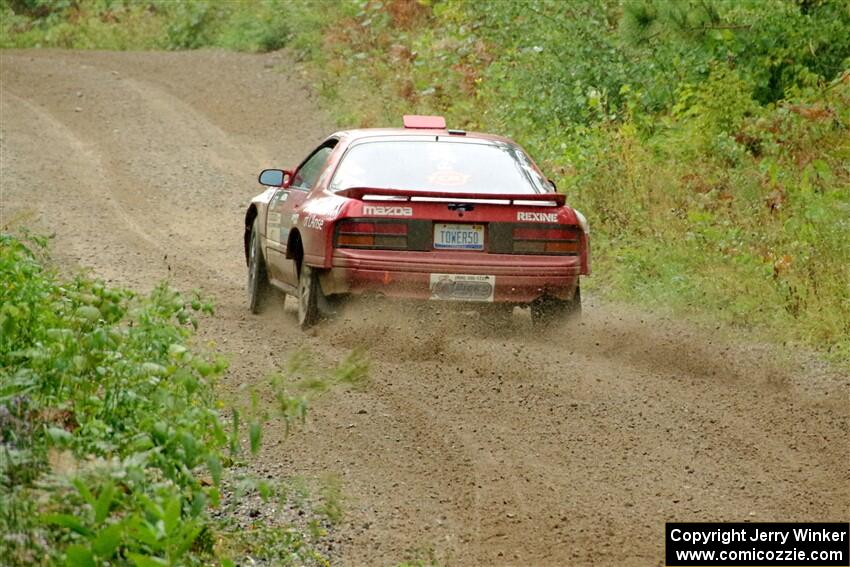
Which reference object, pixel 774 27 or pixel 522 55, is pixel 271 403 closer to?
pixel 774 27

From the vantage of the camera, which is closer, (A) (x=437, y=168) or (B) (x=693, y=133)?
(A) (x=437, y=168)

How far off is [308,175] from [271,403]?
374cm

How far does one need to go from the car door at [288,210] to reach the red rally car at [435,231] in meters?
0.13

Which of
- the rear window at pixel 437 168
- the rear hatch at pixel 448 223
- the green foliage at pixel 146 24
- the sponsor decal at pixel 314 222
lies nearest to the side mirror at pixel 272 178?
the rear window at pixel 437 168

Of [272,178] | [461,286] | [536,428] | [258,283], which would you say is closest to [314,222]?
[461,286]

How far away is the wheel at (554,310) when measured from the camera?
10.1 metres

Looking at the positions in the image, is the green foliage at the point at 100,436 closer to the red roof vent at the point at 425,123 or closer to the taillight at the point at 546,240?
the taillight at the point at 546,240

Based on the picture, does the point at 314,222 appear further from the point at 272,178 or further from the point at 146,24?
the point at 146,24

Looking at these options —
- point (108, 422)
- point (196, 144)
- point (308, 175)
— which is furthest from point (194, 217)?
point (108, 422)

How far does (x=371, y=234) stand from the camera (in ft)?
31.6

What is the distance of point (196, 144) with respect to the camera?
77.3 feet

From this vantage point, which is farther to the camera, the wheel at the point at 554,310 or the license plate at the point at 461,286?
the wheel at the point at 554,310

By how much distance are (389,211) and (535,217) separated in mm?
1022

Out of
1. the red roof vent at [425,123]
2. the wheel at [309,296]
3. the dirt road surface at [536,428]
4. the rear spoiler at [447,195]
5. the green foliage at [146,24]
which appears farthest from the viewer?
the green foliage at [146,24]
